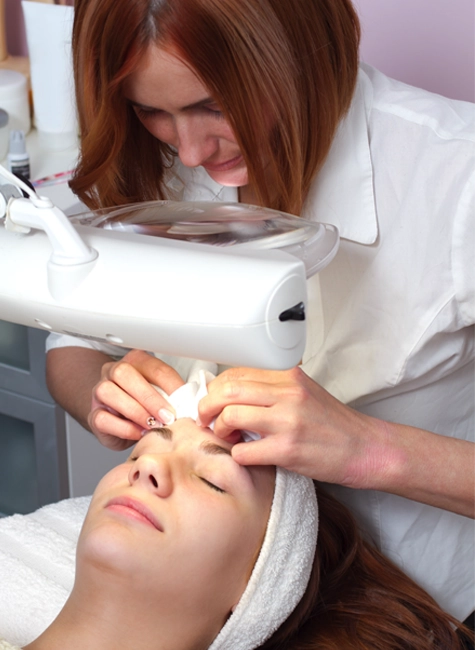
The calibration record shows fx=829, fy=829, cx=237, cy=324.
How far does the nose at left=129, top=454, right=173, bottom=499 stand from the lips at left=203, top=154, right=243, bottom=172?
396 mm

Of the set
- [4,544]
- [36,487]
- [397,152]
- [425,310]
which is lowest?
[36,487]

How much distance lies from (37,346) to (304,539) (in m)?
0.84

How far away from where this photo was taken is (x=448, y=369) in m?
1.21

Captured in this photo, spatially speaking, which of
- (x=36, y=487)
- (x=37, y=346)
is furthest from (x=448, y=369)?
(x=36, y=487)

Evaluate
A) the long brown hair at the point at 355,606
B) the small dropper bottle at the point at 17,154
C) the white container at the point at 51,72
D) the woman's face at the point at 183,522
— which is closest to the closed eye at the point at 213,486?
the woman's face at the point at 183,522

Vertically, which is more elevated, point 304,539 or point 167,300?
point 167,300

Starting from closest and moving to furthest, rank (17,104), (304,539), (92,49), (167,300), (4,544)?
1. (167,300)
2. (92,49)
3. (304,539)
4. (4,544)
5. (17,104)

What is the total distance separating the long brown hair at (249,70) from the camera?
92cm

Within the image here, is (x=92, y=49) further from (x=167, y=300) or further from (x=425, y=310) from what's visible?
(x=425, y=310)

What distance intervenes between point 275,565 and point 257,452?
8.8 inches

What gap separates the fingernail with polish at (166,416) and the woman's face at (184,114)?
0.32m

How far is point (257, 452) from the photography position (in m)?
0.93

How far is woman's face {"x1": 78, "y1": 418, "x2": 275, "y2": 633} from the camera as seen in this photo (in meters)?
0.99

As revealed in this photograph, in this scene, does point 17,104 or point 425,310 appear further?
point 17,104
